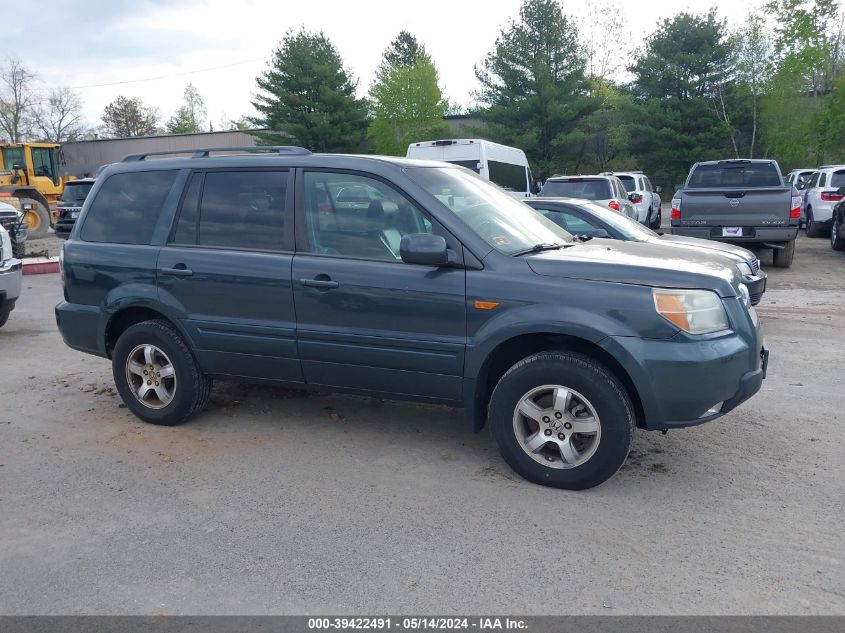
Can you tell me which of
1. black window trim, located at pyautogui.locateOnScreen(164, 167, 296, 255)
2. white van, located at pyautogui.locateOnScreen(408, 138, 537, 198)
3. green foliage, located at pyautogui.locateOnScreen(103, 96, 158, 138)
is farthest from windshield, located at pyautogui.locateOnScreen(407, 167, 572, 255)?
green foliage, located at pyautogui.locateOnScreen(103, 96, 158, 138)

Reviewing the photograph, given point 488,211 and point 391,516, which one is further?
point 488,211

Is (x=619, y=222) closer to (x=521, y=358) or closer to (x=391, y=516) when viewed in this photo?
(x=521, y=358)

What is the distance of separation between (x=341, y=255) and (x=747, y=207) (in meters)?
9.64

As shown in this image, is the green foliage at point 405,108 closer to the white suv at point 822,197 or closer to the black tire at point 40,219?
the black tire at point 40,219

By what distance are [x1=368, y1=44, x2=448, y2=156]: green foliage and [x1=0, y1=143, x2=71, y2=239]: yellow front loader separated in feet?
57.0

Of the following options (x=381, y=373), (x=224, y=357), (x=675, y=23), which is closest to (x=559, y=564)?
(x=381, y=373)

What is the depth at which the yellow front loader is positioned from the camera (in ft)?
77.3

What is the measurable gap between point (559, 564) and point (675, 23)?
40.6 m

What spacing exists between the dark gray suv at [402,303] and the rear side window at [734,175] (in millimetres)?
9635

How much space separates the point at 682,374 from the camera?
385 centimetres

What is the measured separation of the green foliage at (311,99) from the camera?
134 ft

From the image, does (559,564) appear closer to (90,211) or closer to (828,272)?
(90,211)

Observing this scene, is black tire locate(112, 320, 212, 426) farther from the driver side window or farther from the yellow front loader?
the yellow front loader

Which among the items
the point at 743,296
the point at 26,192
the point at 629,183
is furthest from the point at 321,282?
the point at 26,192
